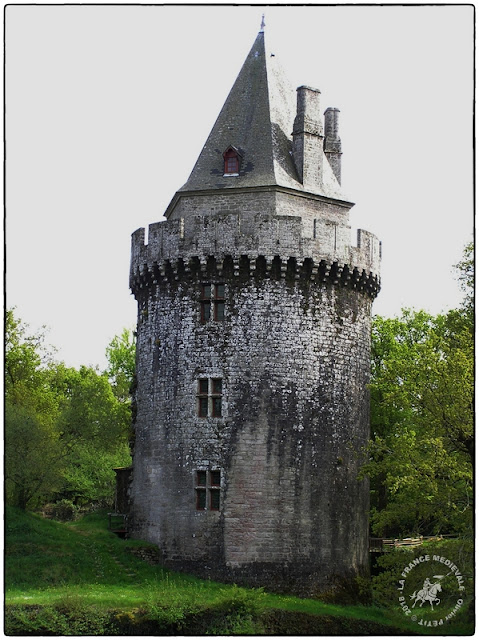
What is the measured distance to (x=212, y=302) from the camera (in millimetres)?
37938

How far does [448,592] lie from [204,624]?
23.9 ft

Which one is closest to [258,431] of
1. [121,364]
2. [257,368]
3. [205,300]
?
[257,368]

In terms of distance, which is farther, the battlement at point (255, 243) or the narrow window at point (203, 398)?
the battlement at point (255, 243)

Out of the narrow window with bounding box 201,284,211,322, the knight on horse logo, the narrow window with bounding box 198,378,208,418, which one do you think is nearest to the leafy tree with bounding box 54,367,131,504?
the narrow window with bounding box 198,378,208,418

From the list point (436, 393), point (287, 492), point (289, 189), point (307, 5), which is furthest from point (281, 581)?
point (307, 5)

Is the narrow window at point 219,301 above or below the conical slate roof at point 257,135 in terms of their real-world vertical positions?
below

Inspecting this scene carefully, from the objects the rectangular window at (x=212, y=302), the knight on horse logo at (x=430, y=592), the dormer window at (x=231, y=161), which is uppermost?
the dormer window at (x=231, y=161)

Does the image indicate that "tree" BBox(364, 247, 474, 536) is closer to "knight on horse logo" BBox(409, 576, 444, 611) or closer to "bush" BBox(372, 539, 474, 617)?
"bush" BBox(372, 539, 474, 617)

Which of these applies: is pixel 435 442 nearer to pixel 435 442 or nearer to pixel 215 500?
pixel 435 442

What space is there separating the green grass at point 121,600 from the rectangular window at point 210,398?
5112mm

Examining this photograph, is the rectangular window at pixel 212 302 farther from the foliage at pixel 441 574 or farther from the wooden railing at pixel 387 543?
the wooden railing at pixel 387 543

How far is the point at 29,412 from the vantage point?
45.0 metres

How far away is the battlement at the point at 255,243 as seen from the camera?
3772 cm

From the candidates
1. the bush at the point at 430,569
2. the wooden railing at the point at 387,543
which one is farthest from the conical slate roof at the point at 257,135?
the wooden railing at the point at 387,543
